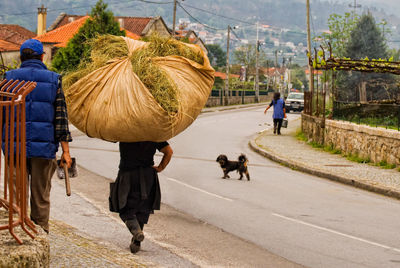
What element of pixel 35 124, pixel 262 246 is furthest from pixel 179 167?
pixel 35 124

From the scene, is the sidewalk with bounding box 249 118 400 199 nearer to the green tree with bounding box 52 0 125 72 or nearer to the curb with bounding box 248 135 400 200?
the curb with bounding box 248 135 400 200

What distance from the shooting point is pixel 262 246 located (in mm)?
8000

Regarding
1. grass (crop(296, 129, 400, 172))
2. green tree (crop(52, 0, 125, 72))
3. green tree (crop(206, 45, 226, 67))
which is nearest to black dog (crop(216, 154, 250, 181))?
grass (crop(296, 129, 400, 172))

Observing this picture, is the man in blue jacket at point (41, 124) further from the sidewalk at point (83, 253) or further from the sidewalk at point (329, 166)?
the sidewalk at point (329, 166)

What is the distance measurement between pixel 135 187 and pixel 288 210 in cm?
389

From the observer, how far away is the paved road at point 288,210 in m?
7.86

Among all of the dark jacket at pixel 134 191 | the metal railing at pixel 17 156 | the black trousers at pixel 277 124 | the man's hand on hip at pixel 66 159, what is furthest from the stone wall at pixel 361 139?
the metal railing at pixel 17 156

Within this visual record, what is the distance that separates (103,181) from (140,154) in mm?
5952

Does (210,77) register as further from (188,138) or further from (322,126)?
(188,138)

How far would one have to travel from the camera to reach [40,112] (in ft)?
20.5

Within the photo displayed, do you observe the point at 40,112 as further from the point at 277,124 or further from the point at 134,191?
the point at 277,124

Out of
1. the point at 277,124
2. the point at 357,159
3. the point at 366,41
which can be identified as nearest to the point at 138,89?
the point at 357,159

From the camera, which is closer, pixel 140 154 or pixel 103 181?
pixel 140 154

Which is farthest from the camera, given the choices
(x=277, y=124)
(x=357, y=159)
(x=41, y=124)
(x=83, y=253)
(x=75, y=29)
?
(x=75, y=29)
